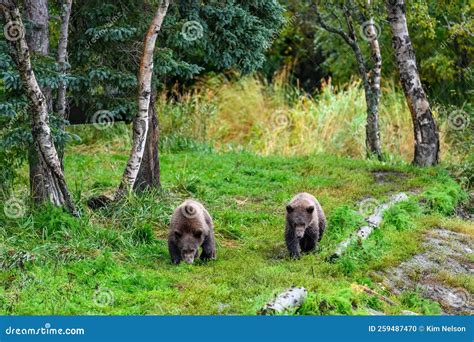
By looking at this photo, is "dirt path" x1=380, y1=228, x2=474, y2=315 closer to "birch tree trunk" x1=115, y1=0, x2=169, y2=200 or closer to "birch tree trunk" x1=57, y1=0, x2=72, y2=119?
"birch tree trunk" x1=115, y1=0, x2=169, y2=200

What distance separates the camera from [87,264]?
1090 cm

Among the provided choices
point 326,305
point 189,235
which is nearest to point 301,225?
point 189,235

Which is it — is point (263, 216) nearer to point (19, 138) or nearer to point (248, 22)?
point (248, 22)

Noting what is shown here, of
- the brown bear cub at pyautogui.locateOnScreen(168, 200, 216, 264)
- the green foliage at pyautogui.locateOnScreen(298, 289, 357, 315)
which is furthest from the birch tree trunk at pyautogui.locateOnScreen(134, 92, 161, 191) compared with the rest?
the green foliage at pyautogui.locateOnScreen(298, 289, 357, 315)

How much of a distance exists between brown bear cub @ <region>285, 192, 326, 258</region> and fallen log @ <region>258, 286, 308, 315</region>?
248cm

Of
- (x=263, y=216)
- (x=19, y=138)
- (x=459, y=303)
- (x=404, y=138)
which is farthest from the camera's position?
(x=404, y=138)

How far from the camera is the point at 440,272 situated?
12086 mm

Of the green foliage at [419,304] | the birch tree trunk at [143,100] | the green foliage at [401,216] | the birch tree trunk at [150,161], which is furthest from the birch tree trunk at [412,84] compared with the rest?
the green foliage at [419,304]

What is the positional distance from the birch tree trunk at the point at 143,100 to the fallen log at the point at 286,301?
191 inches

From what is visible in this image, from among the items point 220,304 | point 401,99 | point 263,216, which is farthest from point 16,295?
point 401,99

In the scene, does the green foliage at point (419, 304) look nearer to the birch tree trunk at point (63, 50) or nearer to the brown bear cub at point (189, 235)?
the brown bear cub at point (189, 235)

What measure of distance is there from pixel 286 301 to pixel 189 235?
9.01ft

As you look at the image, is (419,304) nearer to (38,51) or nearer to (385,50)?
(38,51)

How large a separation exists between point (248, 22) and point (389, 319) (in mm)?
6983
